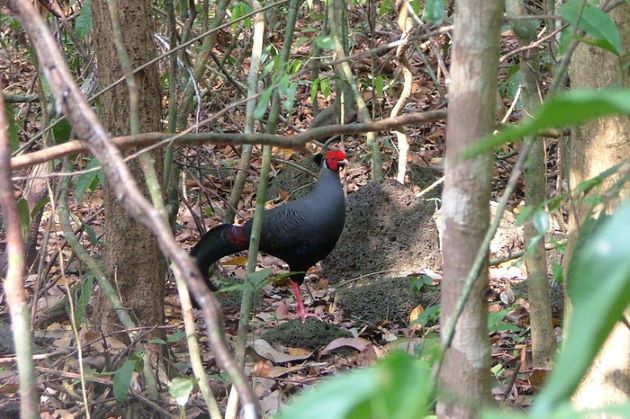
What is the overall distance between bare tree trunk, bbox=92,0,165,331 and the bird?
6.57 ft

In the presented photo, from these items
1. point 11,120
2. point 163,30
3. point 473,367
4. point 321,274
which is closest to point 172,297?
point 321,274

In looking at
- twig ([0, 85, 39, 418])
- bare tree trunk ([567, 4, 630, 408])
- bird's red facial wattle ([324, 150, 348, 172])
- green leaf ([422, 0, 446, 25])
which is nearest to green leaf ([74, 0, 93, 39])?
green leaf ([422, 0, 446, 25])

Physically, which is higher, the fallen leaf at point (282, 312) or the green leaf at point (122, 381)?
the green leaf at point (122, 381)

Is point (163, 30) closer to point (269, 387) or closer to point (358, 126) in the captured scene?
point (269, 387)

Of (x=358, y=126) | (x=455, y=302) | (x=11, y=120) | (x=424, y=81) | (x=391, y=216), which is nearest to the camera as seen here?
(x=455, y=302)

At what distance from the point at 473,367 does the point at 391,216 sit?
4202mm

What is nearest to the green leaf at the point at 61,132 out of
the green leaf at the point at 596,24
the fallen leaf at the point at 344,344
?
the fallen leaf at the point at 344,344

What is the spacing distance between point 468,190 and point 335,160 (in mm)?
4613

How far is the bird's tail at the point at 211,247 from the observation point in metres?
5.03

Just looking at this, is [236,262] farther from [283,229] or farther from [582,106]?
[582,106]

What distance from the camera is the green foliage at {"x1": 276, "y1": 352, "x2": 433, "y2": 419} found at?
403 millimetres

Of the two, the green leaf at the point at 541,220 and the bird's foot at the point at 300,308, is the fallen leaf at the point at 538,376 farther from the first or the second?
the bird's foot at the point at 300,308

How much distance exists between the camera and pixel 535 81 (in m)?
2.75

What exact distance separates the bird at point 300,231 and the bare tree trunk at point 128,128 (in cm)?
200
